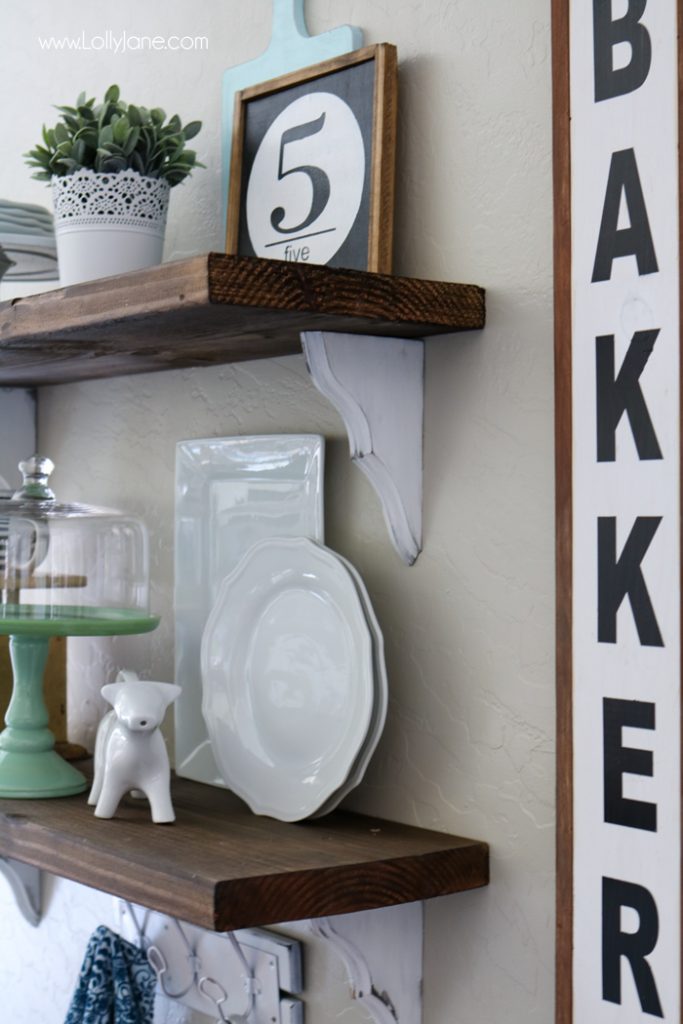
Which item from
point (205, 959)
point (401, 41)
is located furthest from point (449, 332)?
point (205, 959)

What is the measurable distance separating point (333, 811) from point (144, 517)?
42 centimetres

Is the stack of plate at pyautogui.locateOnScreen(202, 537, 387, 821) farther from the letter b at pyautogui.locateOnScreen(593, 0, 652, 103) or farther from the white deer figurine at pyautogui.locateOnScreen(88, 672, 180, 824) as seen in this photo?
the letter b at pyautogui.locateOnScreen(593, 0, 652, 103)

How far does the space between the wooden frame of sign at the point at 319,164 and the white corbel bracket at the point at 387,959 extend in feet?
1.62

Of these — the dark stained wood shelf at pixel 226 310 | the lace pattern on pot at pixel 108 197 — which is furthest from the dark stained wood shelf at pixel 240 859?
the lace pattern on pot at pixel 108 197

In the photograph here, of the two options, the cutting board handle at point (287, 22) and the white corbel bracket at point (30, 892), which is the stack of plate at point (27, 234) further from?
the white corbel bracket at point (30, 892)

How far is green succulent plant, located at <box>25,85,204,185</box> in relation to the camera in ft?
→ 3.50

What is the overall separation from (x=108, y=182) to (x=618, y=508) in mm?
515

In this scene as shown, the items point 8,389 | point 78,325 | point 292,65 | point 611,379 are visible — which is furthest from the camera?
point 8,389

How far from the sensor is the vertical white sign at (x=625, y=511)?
810mm

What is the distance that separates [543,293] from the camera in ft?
3.01

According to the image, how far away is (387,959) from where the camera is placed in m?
1.00

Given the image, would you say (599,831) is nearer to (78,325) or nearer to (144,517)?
(78,325)

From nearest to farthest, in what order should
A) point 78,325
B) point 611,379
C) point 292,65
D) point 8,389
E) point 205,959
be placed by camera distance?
point 611,379
point 78,325
point 292,65
point 205,959
point 8,389

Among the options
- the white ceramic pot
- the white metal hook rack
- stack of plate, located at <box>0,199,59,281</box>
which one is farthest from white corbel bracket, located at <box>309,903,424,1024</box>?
stack of plate, located at <box>0,199,59,281</box>
